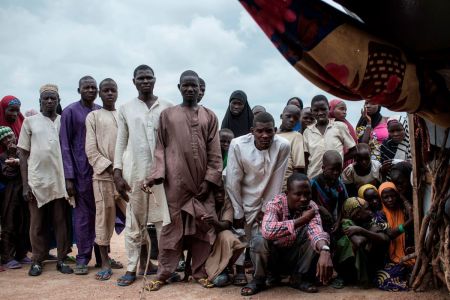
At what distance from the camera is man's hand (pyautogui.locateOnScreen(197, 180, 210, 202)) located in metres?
4.47

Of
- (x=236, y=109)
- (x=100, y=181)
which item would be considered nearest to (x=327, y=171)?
(x=236, y=109)

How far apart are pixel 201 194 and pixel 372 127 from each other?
346cm

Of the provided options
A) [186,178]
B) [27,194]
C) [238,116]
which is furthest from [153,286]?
[238,116]

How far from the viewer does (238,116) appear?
20.0 ft

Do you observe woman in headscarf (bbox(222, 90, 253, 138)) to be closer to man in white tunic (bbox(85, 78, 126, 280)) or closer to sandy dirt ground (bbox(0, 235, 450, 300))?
man in white tunic (bbox(85, 78, 126, 280))

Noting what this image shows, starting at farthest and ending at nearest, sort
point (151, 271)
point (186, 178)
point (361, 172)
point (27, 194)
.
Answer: point (27, 194), point (151, 271), point (361, 172), point (186, 178)

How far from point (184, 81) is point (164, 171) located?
93 cm

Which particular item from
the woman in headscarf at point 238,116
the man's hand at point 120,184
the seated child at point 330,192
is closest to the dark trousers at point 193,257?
the man's hand at point 120,184

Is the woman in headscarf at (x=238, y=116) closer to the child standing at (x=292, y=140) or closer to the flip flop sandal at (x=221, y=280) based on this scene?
the child standing at (x=292, y=140)

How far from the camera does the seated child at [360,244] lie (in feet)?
13.4

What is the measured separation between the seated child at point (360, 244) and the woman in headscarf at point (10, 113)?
14.6 ft

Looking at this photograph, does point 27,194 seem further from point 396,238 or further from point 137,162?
point 396,238

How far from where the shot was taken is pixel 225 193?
4.67 meters

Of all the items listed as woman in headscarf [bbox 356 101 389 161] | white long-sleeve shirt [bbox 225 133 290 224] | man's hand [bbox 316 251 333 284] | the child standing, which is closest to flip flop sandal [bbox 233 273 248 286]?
white long-sleeve shirt [bbox 225 133 290 224]
